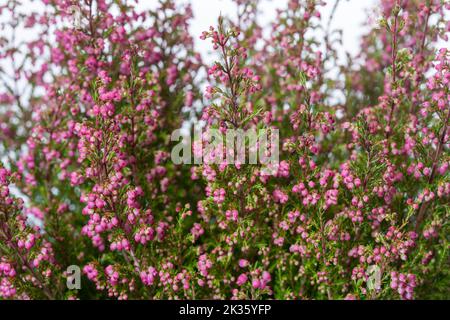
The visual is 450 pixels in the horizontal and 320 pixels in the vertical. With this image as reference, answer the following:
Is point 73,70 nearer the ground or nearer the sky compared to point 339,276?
nearer the sky

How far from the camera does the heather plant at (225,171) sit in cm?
459

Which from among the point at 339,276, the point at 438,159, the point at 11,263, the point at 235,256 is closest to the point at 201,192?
the point at 235,256

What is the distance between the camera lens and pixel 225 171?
4750 mm

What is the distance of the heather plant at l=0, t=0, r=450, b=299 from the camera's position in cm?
459

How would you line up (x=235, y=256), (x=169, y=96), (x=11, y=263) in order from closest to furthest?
(x=11, y=263)
(x=235, y=256)
(x=169, y=96)

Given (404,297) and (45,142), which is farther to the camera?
(45,142)

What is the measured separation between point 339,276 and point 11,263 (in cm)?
321

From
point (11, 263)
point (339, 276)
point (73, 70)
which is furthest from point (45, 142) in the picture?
point (339, 276)

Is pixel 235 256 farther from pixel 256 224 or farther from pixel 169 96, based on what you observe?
pixel 169 96

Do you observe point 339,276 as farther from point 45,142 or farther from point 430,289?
point 45,142

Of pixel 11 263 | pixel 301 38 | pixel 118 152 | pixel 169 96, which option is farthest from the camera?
pixel 169 96
